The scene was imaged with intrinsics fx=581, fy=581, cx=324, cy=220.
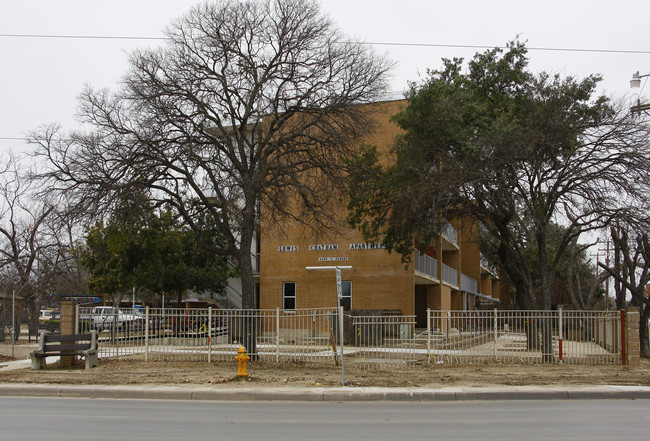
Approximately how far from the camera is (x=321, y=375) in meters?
16.3

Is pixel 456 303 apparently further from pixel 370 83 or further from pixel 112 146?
pixel 112 146

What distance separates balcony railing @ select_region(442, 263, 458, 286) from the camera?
129ft

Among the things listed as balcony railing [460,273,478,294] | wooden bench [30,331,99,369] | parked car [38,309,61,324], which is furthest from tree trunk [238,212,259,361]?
balcony railing [460,273,478,294]

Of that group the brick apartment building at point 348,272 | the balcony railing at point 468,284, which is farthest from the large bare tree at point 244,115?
the balcony railing at point 468,284

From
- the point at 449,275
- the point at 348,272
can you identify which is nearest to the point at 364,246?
the point at 348,272

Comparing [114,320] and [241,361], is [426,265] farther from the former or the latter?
[241,361]

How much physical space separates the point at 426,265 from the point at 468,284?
15.7 metres

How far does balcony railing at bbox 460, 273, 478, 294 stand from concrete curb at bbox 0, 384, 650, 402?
31.6 m

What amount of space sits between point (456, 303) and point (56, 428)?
4028cm

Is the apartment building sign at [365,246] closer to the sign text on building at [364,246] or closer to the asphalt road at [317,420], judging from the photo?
the sign text on building at [364,246]

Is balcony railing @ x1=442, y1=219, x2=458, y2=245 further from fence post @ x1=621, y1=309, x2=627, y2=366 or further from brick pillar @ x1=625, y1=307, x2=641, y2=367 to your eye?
brick pillar @ x1=625, y1=307, x2=641, y2=367

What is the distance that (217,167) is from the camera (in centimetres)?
2039

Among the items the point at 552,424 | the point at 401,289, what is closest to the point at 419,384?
the point at 552,424

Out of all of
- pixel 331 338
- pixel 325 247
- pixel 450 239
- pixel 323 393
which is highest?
pixel 450 239
